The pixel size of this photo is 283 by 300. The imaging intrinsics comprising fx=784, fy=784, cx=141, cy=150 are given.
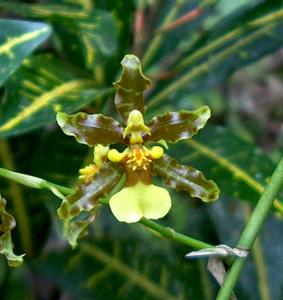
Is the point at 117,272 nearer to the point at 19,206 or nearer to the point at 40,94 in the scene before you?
the point at 19,206

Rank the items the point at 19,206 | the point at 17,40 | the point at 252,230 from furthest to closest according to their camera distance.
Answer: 1. the point at 19,206
2. the point at 17,40
3. the point at 252,230

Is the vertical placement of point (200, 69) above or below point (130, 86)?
below

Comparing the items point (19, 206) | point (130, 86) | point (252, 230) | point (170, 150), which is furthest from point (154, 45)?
point (252, 230)

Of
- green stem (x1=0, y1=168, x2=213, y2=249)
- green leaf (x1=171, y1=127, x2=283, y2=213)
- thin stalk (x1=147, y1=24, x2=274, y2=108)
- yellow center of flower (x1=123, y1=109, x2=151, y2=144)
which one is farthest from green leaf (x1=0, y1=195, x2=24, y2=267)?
thin stalk (x1=147, y1=24, x2=274, y2=108)

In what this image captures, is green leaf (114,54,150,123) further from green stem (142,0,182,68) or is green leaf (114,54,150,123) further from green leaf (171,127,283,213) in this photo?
green stem (142,0,182,68)

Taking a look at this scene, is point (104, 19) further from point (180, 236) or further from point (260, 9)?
point (180, 236)
